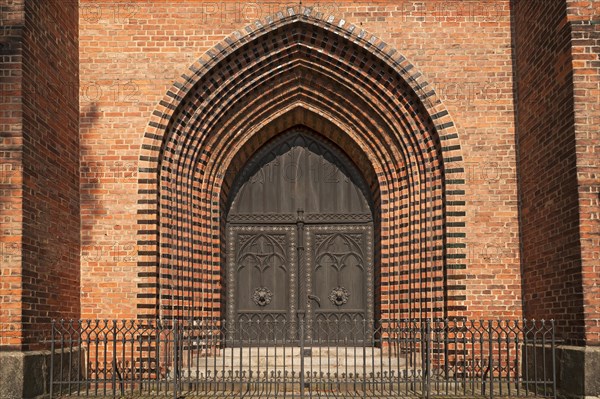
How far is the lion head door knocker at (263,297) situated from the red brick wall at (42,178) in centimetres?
287

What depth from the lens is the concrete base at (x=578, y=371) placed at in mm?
8203

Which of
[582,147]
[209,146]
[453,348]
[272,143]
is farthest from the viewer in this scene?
[272,143]

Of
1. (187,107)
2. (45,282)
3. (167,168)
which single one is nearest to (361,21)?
(187,107)

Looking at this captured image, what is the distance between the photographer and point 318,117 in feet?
38.8

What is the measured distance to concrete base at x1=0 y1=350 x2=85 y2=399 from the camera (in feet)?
27.7

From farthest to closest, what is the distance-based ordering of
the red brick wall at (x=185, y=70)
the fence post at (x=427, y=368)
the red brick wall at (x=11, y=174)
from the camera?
the red brick wall at (x=185, y=70), the fence post at (x=427, y=368), the red brick wall at (x=11, y=174)

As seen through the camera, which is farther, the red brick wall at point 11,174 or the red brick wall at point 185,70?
the red brick wall at point 185,70

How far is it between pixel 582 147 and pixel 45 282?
6.91m

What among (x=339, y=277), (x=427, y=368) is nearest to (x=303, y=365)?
(x=427, y=368)

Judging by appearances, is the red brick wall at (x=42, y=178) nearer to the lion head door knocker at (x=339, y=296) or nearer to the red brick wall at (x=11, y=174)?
the red brick wall at (x=11, y=174)

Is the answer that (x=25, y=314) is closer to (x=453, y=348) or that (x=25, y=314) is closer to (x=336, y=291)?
(x=336, y=291)

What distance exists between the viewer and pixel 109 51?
10.9 meters

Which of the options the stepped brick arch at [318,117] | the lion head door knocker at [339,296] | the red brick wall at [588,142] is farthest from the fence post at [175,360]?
the red brick wall at [588,142]

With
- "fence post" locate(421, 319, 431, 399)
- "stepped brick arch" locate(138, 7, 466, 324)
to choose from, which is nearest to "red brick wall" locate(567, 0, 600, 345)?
"fence post" locate(421, 319, 431, 399)
